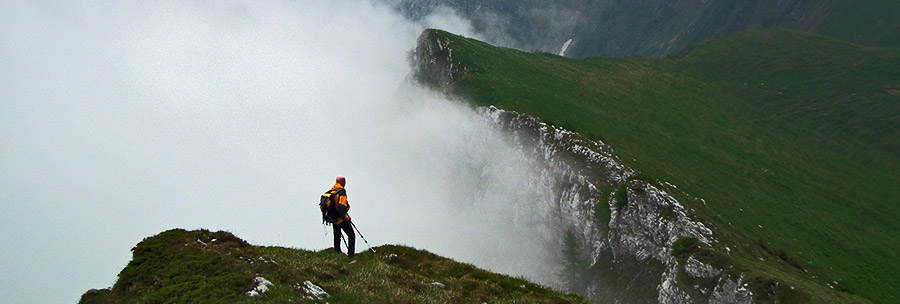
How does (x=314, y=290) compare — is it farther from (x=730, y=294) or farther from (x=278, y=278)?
(x=730, y=294)

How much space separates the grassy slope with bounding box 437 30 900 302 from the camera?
175 feet

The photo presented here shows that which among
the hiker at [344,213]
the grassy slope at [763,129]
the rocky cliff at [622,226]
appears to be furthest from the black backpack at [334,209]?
the grassy slope at [763,129]

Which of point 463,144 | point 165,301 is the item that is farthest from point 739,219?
point 165,301

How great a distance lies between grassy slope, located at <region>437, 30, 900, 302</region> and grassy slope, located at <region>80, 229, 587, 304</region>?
3192 cm

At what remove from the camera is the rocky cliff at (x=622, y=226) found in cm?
4675

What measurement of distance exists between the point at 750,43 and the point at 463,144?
298 feet

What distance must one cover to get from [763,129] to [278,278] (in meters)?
92.5

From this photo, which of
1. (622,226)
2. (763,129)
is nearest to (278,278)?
(622,226)

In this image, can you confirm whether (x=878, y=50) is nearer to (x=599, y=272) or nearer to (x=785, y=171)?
(x=785, y=171)

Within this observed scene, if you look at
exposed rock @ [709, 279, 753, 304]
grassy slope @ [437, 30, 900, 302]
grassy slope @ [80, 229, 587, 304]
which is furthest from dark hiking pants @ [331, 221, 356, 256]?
grassy slope @ [437, 30, 900, 302]

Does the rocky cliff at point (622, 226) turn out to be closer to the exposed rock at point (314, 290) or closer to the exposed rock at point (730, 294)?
the exposed rock at point (730, 294)

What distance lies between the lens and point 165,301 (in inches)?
657

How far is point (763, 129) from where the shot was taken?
89.4 meters

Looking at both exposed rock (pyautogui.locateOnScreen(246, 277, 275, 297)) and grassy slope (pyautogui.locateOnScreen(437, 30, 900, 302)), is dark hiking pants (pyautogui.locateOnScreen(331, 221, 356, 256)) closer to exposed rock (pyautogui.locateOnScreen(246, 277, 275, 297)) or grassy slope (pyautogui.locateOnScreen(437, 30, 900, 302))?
exposed rock (pyautogui.locateOnScreen(246, 277, 275, 297))
